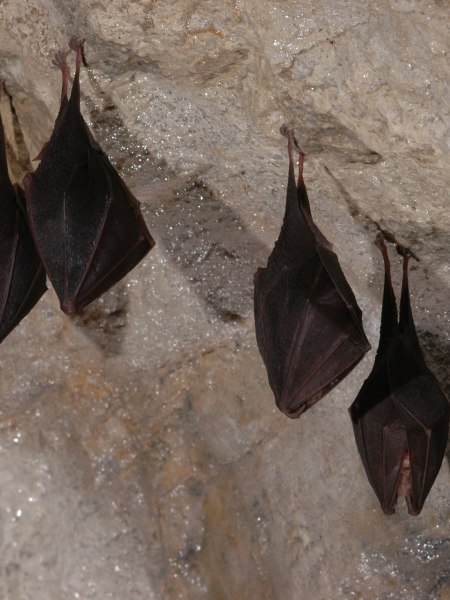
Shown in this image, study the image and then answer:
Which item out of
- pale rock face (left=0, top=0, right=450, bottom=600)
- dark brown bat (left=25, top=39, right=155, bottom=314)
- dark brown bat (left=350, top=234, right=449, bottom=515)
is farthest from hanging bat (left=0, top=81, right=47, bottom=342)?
dark brown bat (left=350, top=234, right=449, bottom=515)

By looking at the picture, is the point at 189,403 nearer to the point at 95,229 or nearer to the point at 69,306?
the point at 69,306

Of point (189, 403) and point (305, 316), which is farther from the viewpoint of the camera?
point (189, 403)

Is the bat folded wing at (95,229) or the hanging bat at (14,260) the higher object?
the bat folded wing at (95,229)

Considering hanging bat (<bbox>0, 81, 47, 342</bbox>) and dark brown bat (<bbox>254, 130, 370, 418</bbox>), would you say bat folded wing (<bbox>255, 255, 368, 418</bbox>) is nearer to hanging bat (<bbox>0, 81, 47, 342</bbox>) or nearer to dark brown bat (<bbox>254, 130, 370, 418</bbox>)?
dark brown bat (<bbox>254, 130, 370, 418</bbox>)

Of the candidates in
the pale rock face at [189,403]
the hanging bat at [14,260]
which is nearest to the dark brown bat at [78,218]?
the hanging bat at [14,260]

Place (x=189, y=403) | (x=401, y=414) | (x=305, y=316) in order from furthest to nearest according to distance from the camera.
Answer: (x=189, y=403), (x=401, y=414), (x=305, y=316)

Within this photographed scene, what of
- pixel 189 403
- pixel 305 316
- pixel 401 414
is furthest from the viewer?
pixel 189 403

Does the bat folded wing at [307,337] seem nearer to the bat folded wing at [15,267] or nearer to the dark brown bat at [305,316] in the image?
the dark brown bat at [305,316]

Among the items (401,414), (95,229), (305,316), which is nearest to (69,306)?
(95,229)
